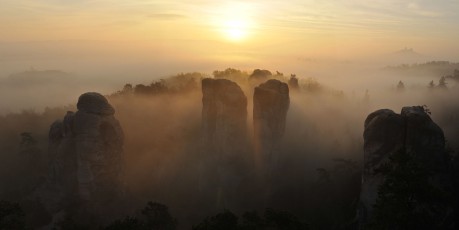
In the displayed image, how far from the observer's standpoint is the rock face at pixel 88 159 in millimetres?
66688

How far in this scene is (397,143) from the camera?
53.2 m

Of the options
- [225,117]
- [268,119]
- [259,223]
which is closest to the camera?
[259,223]

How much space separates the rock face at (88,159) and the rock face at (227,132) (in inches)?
672

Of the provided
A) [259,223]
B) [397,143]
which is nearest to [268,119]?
[397,143]

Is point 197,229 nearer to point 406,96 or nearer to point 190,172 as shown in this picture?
point 190,172

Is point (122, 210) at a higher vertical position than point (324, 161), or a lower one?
lower

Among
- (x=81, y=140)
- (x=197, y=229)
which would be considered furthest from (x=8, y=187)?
(x=197, y=229)

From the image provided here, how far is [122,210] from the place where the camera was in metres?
69.4

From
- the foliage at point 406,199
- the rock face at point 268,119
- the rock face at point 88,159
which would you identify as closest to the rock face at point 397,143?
the foliage at point 406,199

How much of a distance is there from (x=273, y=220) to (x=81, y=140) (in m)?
39.3

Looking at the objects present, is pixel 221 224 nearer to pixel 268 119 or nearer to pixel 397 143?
pixel 397 143

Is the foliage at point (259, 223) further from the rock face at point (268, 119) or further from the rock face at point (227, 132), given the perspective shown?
the rock face at point (268, 119)

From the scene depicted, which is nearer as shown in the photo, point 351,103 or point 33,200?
point 33,200

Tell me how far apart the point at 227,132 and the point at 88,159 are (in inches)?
951
